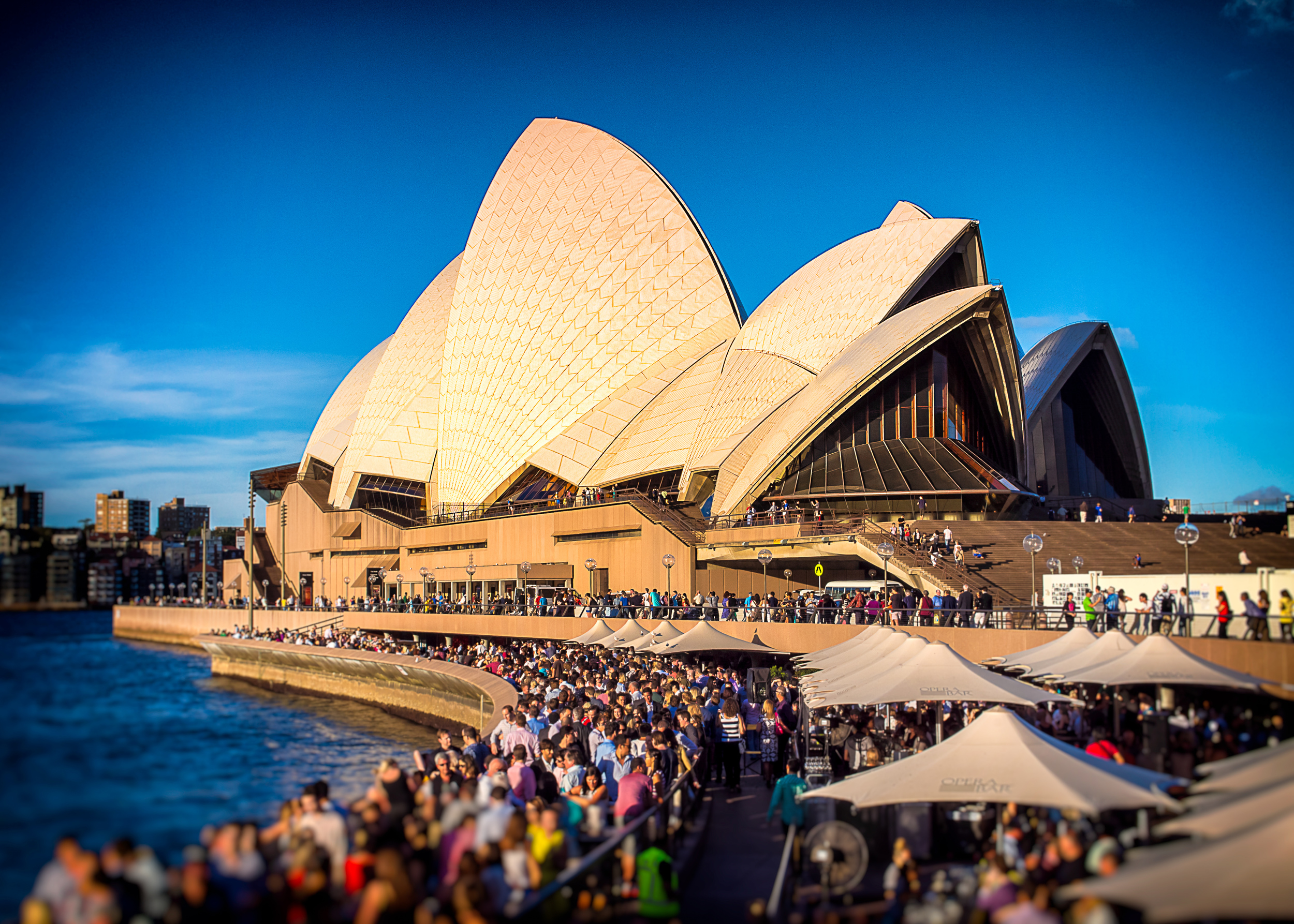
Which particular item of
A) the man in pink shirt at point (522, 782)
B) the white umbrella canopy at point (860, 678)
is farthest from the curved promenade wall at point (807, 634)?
the man in pink shirt at point (522, 782)

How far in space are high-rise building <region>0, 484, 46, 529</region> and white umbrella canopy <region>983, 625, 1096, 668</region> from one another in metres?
11.3

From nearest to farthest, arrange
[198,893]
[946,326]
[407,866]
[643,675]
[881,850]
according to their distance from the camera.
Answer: [198,893], [407,866], [881,850], [643,675], [946,326]

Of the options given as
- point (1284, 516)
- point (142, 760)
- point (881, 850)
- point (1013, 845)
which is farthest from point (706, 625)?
point (1284, 516)

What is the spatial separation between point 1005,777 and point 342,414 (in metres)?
Result: 54.2

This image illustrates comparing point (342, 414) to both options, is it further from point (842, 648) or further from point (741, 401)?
point (842, 648)

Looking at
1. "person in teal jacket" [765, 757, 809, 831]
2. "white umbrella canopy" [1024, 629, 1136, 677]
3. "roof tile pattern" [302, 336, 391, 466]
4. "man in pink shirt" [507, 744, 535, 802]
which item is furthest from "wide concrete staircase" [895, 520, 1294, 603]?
"roof tile pattern" [302, 336, 391, 466]

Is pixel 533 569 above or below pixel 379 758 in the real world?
above

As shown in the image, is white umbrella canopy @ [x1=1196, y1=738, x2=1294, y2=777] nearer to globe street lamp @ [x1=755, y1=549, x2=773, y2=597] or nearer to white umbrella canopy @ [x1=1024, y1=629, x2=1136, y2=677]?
white umbrella canopy @ [x1=1024, y1=629, x2=1136, y2=677]

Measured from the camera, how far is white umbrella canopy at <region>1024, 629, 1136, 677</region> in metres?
11.6

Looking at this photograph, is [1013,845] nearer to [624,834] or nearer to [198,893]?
[624,834]

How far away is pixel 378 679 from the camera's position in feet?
99.1

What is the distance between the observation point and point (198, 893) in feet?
14.6

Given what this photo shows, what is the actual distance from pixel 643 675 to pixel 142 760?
42.0 ft

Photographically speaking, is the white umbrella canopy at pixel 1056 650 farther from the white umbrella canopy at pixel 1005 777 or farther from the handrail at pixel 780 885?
the handrail at pixel 780 885
